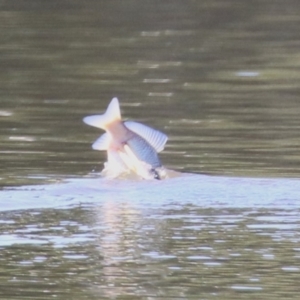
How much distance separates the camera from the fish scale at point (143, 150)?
7730mm

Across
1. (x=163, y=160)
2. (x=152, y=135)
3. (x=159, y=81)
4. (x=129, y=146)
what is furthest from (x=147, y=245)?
(x=159, y=81)

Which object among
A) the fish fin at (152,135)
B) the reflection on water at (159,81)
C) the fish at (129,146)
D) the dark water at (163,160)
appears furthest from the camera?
the reflection on water at (159,81)

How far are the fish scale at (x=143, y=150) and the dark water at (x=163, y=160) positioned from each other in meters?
0.20

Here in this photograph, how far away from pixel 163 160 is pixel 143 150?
1022 millimetres

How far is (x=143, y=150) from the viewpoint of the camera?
7.77m

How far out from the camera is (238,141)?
30.6ft

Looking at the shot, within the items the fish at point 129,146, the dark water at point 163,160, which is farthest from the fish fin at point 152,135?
the dark water at point 163,160

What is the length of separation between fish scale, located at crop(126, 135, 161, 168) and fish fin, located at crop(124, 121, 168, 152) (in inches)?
1.4

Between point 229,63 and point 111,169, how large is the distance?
6.04 meters

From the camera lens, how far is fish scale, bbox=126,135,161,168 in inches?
304

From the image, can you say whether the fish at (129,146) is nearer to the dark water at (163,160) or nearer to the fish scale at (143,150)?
the fish scale at (143,150)

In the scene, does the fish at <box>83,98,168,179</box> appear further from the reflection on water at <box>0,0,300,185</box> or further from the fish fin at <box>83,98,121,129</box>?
the reflection on water at <box>0,0,300,185</box>

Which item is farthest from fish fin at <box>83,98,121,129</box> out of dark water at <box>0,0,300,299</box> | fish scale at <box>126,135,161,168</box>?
dark water at <box>0,0,300,299</box>

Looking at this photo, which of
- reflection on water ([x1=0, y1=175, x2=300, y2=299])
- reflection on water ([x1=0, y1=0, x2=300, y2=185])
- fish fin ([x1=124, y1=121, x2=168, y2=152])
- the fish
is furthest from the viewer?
reflection on water ([x1=0, y1=0, x2=300, y2=185])
